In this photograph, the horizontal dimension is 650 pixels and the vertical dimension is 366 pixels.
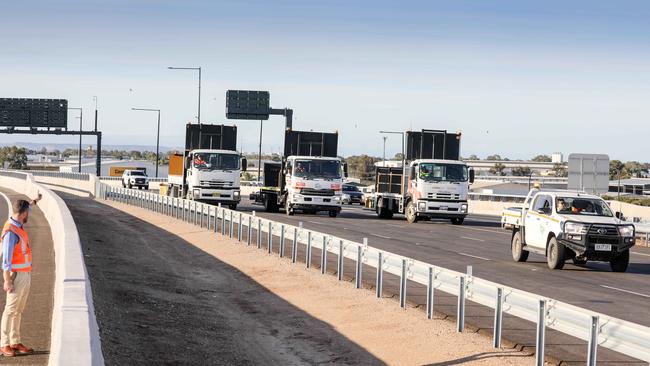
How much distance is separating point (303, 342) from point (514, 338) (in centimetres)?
291

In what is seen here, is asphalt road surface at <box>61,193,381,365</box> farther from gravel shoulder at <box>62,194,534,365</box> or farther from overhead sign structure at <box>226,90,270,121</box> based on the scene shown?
overhead sign structure at <box>226,90,270,121</box>

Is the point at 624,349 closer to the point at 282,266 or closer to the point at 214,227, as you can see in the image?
the point at 282,266

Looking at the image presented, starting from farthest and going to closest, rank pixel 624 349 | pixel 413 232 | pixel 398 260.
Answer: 1. pixel 413 232
2. pixel 398 260
3. pixel 624 349

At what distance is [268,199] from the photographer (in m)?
52.6

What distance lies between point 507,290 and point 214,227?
22612 mm

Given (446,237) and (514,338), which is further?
(446,237)

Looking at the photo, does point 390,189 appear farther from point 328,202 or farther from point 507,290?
point 507,290

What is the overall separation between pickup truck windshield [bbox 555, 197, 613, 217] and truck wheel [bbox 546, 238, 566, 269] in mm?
776

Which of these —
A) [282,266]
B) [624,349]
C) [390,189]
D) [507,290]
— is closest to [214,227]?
[282,266]

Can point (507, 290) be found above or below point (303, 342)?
above

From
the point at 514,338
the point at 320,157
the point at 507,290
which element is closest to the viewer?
the point at 507,290

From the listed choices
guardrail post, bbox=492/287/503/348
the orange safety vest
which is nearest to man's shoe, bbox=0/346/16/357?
the orange safety vest

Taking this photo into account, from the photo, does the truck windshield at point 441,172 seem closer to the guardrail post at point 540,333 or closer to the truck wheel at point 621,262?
the truck wheel at point 621,262

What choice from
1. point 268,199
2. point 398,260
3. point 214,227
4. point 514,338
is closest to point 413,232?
point 214,227
